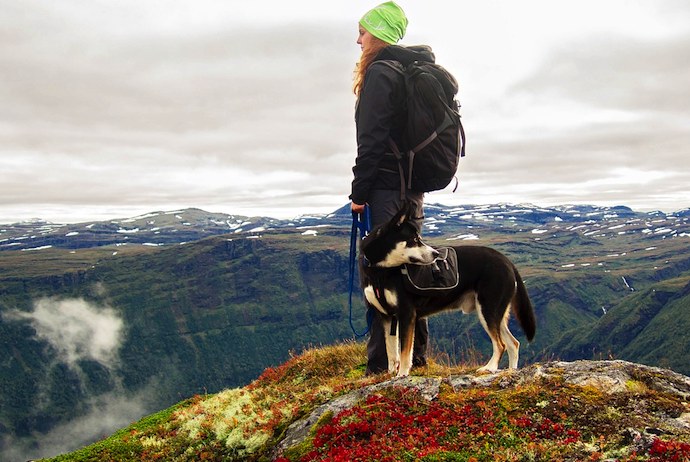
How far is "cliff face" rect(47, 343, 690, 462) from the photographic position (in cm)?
531

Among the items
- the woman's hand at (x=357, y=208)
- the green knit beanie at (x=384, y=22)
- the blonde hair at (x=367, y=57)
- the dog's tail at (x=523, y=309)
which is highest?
the green knit beanie at (x=384, y=22)

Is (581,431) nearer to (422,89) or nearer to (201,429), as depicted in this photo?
(422,89)

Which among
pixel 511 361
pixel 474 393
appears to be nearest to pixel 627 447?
pixel 474 393

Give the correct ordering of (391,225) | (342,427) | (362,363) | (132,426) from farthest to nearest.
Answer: (362,363) → (132,426) → (391,225) → (342,427)

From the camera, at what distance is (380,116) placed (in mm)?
8500

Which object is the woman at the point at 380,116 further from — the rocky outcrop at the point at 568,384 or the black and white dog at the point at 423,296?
the rocky outcrop at the point at 568,384

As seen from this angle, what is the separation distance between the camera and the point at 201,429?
29.7ft

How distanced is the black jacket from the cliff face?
3544mm

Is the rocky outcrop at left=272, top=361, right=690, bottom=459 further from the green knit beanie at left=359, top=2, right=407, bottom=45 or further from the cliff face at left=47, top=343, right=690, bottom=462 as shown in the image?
the green knit beanie at left=359, top=2, right=407, bottom=45

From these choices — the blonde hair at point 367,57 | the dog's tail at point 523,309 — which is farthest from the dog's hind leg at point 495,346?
the blonde hair at point 367,57

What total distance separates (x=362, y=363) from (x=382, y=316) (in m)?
4.81

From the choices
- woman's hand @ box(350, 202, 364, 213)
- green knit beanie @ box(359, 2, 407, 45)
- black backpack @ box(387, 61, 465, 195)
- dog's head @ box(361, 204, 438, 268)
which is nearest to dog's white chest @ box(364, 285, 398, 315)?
dog's head @ box(361, 204, 438, 268)

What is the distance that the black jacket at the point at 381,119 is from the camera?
8516 millimetres

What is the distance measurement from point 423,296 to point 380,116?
3.21 meters
